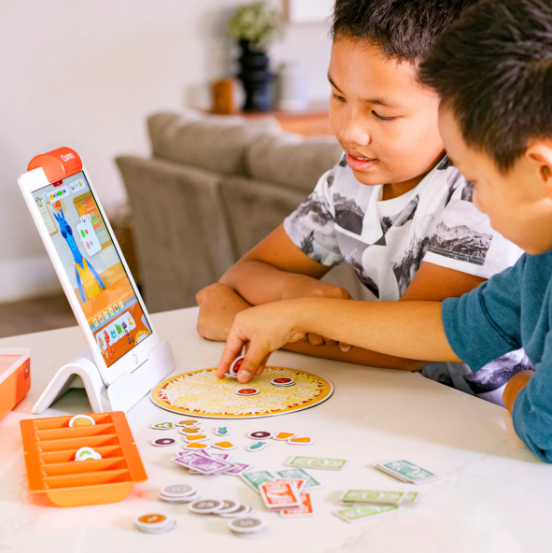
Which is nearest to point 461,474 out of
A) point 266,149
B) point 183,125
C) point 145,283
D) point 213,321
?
point 213,321

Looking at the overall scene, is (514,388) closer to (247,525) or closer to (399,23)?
(247,525)

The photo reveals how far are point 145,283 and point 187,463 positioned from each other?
2778mm

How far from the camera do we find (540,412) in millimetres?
741

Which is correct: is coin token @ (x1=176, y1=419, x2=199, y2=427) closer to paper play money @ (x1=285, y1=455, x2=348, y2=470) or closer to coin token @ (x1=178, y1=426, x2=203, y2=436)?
coin token @ (x1=178, y1=426, x2=203, y2=436)

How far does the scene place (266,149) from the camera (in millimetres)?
2512

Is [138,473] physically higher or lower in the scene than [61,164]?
lower

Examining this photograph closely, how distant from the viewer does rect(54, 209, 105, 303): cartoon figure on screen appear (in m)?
0.90

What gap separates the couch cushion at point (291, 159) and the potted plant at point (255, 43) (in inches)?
82.4

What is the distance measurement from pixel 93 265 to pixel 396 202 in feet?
1.79

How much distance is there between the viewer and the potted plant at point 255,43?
4.43 meters

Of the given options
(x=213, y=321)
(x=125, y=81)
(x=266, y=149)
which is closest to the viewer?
(x=213, y=321)

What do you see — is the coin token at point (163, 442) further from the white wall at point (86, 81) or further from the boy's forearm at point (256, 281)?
the white wall at point (86, 81)

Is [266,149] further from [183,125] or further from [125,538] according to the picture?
[125,538]

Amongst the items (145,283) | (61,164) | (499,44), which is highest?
(499,44)
